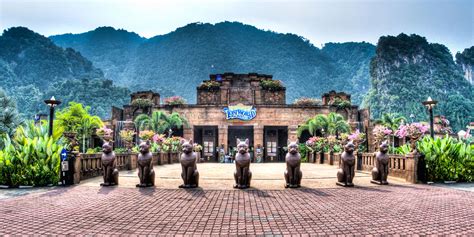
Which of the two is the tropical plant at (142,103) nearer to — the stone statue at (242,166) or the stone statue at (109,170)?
the stone statue at (109,170)

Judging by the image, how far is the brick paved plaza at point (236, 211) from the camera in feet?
15.3

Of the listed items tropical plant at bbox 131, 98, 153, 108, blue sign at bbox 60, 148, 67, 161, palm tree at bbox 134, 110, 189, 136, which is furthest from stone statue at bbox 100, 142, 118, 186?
tropical plant at bbox 131, 98, 153, 108

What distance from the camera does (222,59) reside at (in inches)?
3996

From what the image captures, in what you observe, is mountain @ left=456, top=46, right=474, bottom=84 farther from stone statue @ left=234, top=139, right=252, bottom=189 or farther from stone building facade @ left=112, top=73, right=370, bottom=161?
stone statue @ left=234, top=139, right=252, bottom=189

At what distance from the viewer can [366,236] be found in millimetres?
4332

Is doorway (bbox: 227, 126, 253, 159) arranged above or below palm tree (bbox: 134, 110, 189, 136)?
below

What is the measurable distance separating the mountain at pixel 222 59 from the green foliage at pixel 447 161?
75.2 m

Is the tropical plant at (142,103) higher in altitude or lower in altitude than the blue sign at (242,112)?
higher

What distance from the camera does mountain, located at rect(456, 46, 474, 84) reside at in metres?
84.5

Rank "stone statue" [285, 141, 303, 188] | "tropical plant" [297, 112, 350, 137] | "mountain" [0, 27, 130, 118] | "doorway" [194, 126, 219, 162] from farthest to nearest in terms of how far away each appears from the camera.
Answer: "mountain" [0, 27, 130, 118] < "doorway" [194, 126, 219, 162] < "tropical plant" [297, 112, 350, 137] < "stone statue" [285, 141, 303, 188]

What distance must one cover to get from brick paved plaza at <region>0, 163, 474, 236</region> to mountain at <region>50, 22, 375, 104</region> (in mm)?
78161

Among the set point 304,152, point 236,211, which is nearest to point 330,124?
point 304,152

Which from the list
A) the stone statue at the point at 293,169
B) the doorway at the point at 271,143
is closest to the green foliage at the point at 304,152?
the doorway at the point at 271,143

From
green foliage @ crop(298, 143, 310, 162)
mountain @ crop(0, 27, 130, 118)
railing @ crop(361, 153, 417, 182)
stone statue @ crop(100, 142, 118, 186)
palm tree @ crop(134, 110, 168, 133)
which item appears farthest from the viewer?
mountain @ crop(0, 27, 130, 118)
